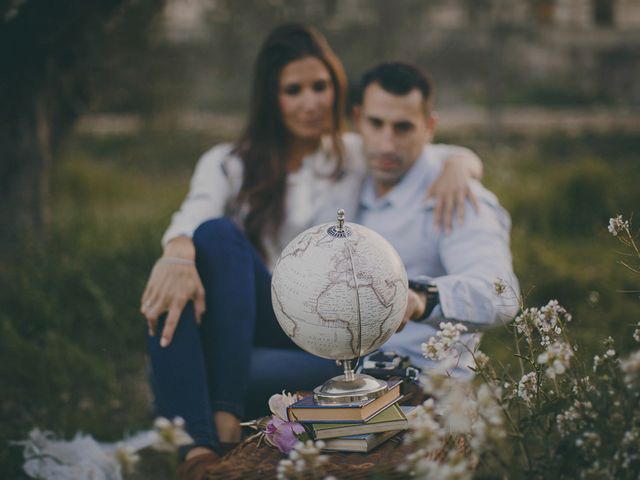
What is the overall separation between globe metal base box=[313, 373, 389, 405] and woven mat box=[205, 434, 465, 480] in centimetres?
15

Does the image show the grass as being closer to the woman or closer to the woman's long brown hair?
the woman

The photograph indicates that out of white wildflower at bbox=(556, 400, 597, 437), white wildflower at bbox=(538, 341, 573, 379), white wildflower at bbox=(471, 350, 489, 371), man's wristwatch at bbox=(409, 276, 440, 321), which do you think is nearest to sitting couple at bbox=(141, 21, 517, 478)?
man's wristwatch at bbox=(409, 276, 440, 321)

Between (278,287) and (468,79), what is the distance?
777 inches

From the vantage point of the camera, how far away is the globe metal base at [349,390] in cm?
222

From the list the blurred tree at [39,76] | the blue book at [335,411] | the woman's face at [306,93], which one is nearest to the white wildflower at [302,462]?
the blue book at [335,411]

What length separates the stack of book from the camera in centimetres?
217

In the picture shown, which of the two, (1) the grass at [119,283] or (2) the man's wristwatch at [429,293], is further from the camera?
(1) the grass at [119,283]

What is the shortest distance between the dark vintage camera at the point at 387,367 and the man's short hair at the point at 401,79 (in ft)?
5.02

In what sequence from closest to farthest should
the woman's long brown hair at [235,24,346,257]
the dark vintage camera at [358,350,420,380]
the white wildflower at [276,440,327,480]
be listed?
1. the white wildflower at [276,440,327,480]
2. the dark vintage camera at [358,350,420,380]
3. the woman's long brown hair at [235,24,346,257]

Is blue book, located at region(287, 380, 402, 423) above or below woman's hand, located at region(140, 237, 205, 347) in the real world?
below

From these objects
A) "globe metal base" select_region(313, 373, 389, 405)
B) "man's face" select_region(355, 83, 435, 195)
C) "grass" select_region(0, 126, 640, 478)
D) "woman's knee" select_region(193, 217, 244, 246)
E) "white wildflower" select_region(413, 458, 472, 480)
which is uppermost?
"man's face" select_region(355, 83, 435, 195)

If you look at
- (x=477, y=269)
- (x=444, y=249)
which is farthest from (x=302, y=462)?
(x=444, y=249)

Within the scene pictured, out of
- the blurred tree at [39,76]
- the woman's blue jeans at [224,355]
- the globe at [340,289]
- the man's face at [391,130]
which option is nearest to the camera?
the globe at [340,289]

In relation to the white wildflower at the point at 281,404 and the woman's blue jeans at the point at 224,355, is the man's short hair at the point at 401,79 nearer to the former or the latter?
the woman's blue jeans at the point at 224,355
